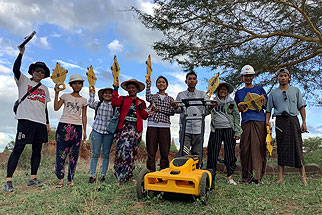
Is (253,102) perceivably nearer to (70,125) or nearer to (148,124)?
(148,124)

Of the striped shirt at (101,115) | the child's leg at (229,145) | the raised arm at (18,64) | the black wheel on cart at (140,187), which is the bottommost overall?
the black wheel on cart at (140,187)

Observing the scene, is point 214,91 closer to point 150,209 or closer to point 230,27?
point 150,209

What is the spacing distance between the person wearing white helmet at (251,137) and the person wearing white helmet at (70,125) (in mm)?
2821

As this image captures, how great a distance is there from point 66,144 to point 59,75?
120 cm

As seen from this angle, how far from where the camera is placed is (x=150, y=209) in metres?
3.46

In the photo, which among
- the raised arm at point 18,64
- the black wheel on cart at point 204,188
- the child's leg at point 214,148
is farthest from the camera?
the child's leg at point 214,148

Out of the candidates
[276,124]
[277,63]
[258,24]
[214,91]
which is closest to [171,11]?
[258,24]

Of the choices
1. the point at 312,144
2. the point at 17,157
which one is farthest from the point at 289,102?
the point at 312,144

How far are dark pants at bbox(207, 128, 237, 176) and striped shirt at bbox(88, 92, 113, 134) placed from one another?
1830 millimetres

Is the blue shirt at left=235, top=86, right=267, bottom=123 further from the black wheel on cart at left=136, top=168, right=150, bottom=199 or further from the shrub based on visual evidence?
the shrub

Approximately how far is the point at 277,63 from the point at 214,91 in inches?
170

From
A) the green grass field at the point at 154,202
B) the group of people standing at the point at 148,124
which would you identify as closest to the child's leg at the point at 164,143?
the group of people standing at the point at 148,124

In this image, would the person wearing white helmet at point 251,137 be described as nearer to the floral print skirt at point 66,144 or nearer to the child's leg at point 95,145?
the child's leg at point 95,145

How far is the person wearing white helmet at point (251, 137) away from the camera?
16.3ft
